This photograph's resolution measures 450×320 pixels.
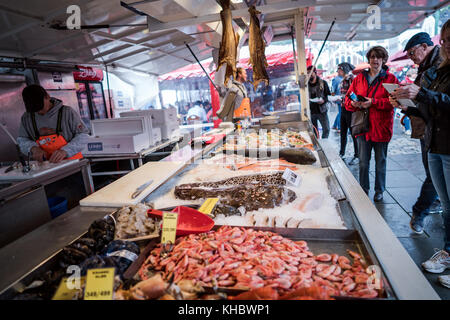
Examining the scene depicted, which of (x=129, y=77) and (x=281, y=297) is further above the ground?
(x=129, y=77)

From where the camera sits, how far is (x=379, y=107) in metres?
3.71

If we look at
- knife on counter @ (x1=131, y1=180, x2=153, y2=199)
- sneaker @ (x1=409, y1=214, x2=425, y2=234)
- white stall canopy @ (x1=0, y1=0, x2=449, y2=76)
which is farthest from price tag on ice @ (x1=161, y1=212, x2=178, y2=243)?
sneaker @ (x1=409, y1=214, x2=425, y2=234)

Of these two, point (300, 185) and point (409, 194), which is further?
point (409, 194)

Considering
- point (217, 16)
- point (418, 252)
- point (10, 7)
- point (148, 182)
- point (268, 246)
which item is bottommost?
point (418, 252)

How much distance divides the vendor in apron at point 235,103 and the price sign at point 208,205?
3869 millimetres

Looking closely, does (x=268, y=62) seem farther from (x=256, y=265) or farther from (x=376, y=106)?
(x=256, y=265)

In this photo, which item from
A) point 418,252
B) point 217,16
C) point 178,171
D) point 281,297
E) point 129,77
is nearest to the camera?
point 281,297

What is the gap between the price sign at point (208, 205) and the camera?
5.62 ft

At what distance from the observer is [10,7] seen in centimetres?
378

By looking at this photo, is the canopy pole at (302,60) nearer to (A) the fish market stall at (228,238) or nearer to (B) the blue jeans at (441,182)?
(A) the fish market stall at (228,238)
